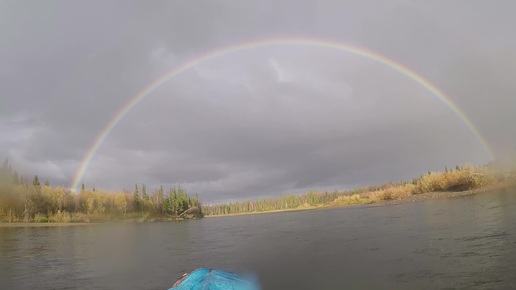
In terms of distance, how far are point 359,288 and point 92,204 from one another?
183353 millimetres

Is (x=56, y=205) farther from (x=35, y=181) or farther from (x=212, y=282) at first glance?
(x=212, y=282)

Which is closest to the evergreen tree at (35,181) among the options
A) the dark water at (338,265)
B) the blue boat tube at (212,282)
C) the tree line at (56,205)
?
the tree line at (56,205)

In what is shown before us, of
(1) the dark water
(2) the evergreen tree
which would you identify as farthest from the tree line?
(1) the dark water

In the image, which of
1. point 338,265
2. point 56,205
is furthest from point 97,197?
point 338,265

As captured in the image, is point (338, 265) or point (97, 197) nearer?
point (338, 265)

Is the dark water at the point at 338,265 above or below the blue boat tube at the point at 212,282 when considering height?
below

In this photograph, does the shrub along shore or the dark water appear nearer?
the dark water

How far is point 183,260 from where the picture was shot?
37344 millimetres

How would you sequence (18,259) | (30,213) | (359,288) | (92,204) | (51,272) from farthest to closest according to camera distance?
1. (92,204)
2. (30,213)
3. (18,259)
4. (51,272)
5. (359,288)

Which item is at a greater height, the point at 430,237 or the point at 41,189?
the point at 41,189

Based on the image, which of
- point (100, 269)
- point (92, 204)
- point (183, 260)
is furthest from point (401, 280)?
point (92, 204)

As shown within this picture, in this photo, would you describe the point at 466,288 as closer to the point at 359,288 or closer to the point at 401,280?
the point at 401,280

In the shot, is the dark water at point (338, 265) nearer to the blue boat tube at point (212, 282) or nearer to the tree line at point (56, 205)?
the blue boat tube at point (212, 282)

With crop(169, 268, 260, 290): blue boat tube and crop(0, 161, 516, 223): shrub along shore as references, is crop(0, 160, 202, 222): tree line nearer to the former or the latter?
crop(0, 161, 516, 223): shrub along shore
